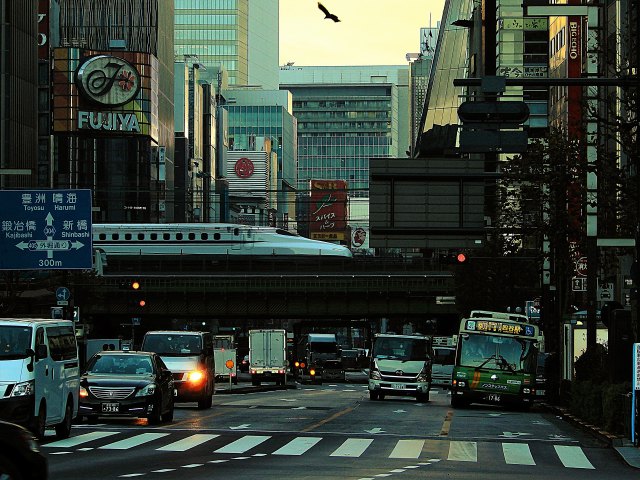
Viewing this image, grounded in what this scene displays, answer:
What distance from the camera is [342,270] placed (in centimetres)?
10844

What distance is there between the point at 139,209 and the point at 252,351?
7655 cm

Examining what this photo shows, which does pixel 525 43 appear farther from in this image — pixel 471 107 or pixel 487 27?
pixel 471 107

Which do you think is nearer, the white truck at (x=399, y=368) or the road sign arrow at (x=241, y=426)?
the road sign arrow at (x=241, y=426)

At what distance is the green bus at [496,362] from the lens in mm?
44562

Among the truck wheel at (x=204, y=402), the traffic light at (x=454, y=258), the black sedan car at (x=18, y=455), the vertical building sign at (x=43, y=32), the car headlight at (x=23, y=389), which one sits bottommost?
the truck wheel at (x=204, y=402)

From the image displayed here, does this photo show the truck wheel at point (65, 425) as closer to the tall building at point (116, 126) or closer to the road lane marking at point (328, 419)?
the road lane marking at point (328, 419)

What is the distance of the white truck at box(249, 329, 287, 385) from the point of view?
258ft

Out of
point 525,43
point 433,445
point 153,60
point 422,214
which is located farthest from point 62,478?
point 153,60

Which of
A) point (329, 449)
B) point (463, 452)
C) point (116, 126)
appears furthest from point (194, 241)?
point (463, 452)

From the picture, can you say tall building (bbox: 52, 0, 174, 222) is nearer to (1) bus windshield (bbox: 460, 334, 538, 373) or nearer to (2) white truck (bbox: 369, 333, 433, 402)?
(2) white truck (bbox: 369, 333, 433, 402)

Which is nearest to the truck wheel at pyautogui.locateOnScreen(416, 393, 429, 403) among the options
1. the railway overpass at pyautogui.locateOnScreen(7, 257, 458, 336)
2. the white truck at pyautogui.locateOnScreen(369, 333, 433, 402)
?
the white truck at pyautogui.locateOnScreen(369, 333, 433, 402)

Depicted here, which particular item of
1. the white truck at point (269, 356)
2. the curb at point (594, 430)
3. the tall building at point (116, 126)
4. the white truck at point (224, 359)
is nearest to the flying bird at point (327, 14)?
the curb at point (594, 430)

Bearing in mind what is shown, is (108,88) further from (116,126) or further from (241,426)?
(241,426)

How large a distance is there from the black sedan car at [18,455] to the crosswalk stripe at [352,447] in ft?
36.1
